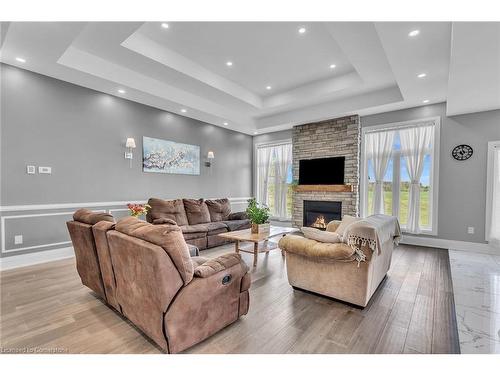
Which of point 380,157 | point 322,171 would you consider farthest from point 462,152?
point 322,171

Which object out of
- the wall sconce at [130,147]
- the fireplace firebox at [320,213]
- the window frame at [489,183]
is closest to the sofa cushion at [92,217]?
the wall sconce at [130,147]

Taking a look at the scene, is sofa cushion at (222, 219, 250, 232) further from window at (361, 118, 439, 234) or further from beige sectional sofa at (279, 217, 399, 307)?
window at (361, 118, 439, 234)

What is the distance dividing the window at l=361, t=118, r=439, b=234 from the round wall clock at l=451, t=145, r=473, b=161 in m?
0.29

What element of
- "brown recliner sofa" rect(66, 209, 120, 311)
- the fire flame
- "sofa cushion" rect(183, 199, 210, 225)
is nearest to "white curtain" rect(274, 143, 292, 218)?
the fire flame

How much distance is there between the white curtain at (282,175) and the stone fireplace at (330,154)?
0.46m

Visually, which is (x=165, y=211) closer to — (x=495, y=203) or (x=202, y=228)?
(x=202, y=228)

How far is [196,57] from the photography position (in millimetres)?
4031

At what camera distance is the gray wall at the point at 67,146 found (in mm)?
3533

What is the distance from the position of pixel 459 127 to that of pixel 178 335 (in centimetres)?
584

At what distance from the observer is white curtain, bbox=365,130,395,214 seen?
534cm

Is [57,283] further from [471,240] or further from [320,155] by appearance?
[471,240]

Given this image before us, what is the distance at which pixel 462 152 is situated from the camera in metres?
4.58

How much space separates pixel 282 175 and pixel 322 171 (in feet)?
4.64
